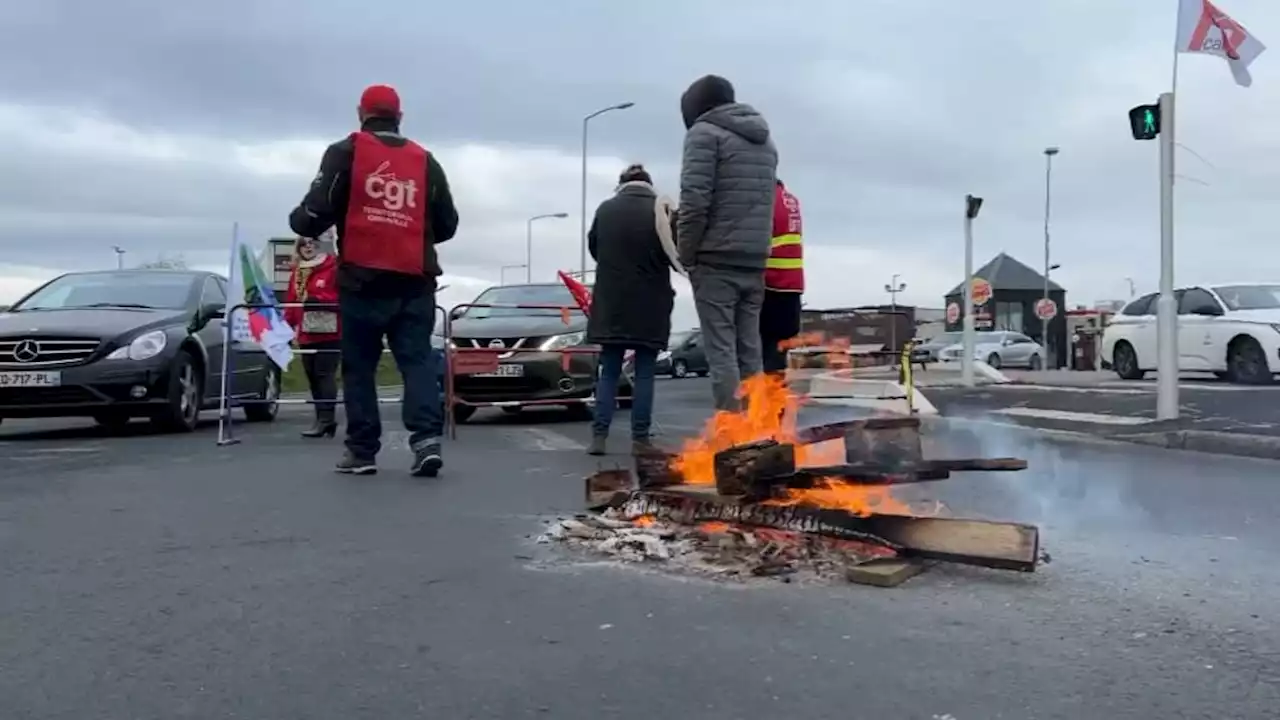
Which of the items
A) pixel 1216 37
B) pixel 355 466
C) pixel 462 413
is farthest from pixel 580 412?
pixel 1216 37

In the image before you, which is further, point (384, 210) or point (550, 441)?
point (550, 441)

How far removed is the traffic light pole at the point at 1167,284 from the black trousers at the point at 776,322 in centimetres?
512

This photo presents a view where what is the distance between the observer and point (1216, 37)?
12.1 m

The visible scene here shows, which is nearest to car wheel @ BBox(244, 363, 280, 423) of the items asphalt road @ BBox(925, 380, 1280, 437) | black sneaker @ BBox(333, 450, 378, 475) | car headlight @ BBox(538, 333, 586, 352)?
car headlight @ BBox(538, 333, 586, 352)

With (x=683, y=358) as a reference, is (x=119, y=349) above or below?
above

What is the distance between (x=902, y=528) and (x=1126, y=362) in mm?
18679

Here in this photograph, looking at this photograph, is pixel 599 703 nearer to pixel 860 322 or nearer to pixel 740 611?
pixel 740 611

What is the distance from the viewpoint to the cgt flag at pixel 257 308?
392 inches

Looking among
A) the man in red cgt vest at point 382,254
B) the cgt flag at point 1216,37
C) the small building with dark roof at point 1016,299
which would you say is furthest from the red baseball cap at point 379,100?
the small building with dark roof at point 1016,299

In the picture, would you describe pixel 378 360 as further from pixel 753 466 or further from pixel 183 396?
pixel 183 396

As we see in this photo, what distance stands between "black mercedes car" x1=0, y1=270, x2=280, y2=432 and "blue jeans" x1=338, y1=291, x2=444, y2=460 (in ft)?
10.6

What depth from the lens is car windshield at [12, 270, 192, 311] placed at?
422 inches

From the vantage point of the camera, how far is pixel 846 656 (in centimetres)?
327

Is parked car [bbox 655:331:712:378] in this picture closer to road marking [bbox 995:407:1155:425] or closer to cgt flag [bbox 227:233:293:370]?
road marking [bbox 995:407:1155:425]
